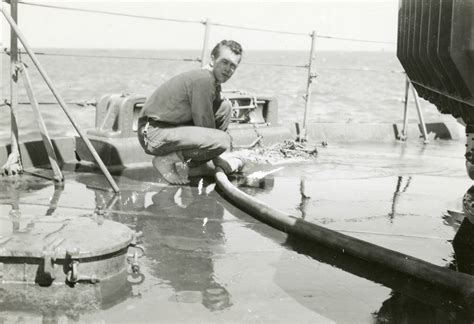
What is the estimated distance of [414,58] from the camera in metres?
3.17

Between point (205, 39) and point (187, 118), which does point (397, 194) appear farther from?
point (205, 39)

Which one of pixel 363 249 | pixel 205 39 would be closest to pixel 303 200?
pixel 363 249

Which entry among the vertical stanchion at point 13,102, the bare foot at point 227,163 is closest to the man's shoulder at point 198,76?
the bare foot at point 227,163

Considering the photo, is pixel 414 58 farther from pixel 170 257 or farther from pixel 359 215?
pixel 170 257

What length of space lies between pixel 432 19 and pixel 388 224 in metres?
1.64

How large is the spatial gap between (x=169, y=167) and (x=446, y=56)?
2941mm

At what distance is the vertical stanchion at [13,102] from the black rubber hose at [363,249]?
207 centimetres

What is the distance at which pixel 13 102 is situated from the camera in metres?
4.98

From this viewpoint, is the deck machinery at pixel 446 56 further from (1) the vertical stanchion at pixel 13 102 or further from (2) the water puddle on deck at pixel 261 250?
(1) the vertical stanchion at pixel 13 102

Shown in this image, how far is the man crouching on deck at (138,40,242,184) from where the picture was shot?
15.2 ft

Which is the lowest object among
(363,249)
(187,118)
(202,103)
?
(363,249)

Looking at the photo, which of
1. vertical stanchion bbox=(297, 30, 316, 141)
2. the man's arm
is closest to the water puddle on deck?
the man's arm

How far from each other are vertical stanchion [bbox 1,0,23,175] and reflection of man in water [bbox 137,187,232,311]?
1347 mm

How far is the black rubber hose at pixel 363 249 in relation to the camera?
2.68m
